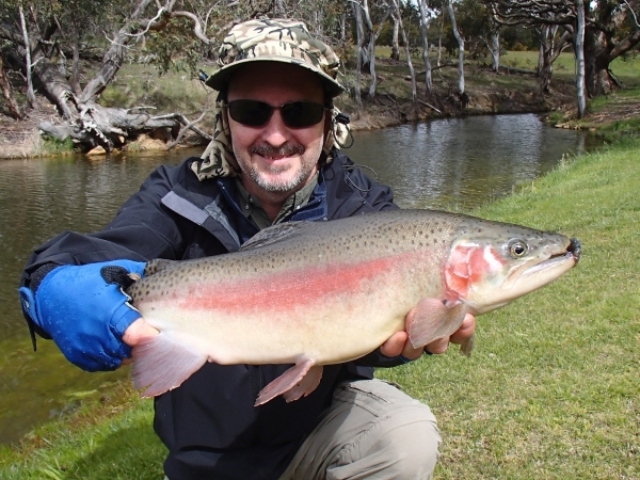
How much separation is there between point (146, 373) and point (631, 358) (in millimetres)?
3597

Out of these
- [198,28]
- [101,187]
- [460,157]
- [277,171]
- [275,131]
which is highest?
[198,28]

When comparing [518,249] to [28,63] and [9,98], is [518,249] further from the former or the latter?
[28,63]

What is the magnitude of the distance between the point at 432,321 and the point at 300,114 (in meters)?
1.47

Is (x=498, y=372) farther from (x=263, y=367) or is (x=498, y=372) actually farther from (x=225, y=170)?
(x=225, y=170)

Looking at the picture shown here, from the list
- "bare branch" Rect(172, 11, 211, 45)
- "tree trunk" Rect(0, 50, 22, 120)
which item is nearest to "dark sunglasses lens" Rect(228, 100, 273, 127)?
"bare branch" Rect(172, 11, 211, 45)

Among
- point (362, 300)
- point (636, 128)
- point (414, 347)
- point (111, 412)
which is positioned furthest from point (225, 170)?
point (636, 128)

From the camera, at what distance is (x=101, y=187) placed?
16.3 metres

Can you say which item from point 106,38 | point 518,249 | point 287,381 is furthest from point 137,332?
point 106,38

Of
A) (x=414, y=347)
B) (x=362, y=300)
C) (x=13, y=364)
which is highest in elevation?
(x=362, y=300)

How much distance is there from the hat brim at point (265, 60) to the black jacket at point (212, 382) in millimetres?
544

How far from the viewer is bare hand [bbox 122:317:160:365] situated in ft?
8.47

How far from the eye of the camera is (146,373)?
2.64 meters

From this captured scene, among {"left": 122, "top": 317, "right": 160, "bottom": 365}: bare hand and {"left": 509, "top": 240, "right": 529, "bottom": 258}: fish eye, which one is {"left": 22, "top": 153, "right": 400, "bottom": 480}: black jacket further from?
{"left": 509, "top": 240, "right": 529, "bottom": 258}: fish eye

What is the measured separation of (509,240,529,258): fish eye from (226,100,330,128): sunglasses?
1352mm
